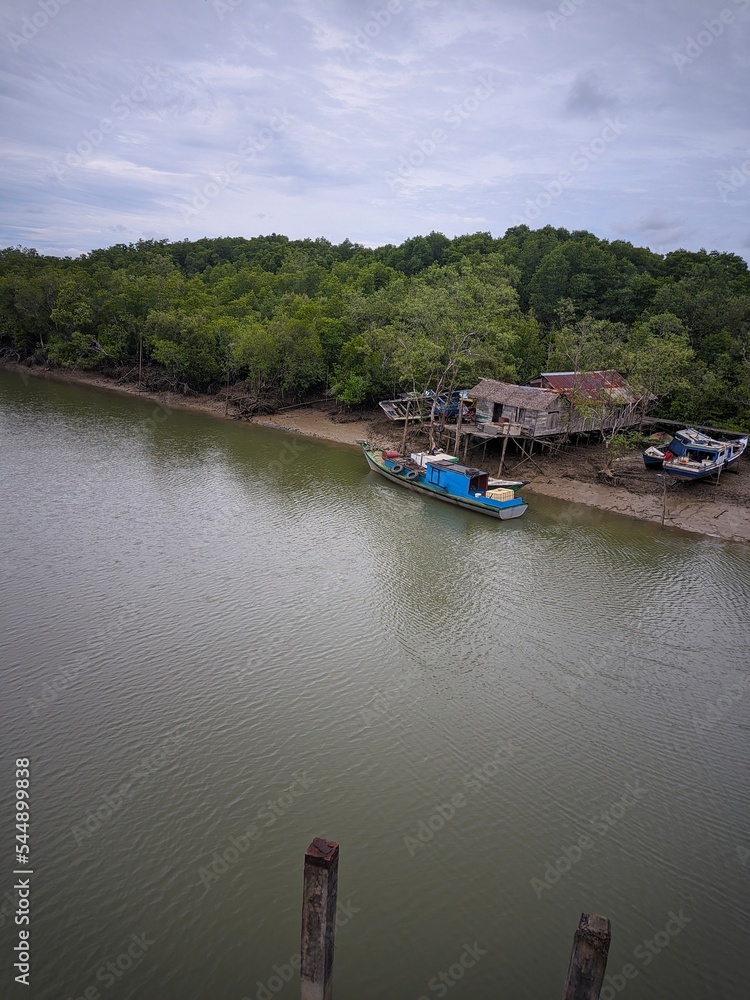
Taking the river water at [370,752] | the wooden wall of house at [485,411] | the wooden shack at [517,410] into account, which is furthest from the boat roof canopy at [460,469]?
the wooden wall of house at [485,411]

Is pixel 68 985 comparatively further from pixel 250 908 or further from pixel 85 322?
pixel 85 322

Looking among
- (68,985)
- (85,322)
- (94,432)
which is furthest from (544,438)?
(85,322)

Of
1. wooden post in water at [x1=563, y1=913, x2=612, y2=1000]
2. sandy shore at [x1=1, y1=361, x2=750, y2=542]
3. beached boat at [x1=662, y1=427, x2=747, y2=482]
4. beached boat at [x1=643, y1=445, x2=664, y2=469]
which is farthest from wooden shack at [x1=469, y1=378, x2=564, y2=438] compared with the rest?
wooden post in water at [x1=563, y1=913, x2=612, y2=1000]

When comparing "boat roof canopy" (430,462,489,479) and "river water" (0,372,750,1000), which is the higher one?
"boat roof canopy" (430,462,489,479)

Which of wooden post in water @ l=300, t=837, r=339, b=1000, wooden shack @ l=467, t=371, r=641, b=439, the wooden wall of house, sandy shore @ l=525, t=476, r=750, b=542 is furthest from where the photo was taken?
the wooden wall of house

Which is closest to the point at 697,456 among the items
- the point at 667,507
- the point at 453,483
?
the point at 667,507

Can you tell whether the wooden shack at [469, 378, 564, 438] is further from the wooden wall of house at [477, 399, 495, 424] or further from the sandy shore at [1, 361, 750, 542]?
the sandy shore at [1, 361, 750, 542]
